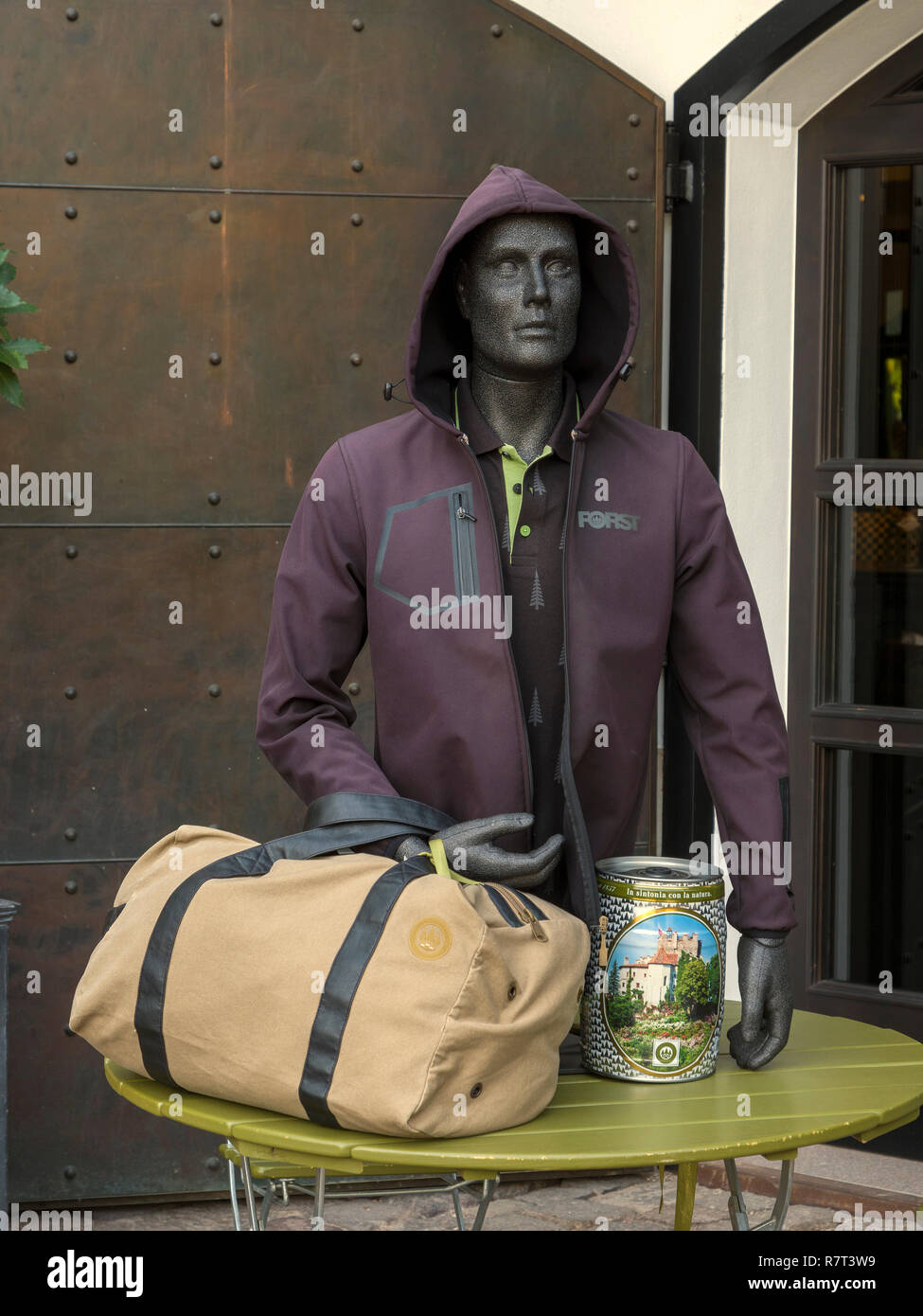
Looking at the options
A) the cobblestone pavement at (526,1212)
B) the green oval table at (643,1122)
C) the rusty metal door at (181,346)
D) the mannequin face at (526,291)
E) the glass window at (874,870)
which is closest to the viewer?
the green oval table at (643,1122)

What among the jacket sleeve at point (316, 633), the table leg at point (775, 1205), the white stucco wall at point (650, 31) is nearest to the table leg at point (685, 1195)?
the table leg at point (775, 1205)

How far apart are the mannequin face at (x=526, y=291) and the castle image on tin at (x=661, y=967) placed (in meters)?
0.84

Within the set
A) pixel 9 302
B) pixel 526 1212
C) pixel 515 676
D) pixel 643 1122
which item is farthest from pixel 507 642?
pixel 526 1212

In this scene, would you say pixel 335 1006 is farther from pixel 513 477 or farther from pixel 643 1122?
pixel 513 477

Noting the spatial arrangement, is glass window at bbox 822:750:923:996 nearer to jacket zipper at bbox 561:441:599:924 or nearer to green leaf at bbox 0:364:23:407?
jacket zipper at bbox 561:441:599:924

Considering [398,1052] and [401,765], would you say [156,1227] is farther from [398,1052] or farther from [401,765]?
[398,1052]

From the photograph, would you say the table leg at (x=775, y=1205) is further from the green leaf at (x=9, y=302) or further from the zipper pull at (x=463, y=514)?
the green leaf at (x=9, y=302)

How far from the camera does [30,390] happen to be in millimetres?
3520

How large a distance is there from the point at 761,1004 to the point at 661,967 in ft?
0.86

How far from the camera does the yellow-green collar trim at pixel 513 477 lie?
2250mm

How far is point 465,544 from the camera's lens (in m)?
2.20

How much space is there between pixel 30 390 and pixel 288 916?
6.85 ft

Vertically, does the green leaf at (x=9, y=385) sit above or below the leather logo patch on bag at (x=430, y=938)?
above

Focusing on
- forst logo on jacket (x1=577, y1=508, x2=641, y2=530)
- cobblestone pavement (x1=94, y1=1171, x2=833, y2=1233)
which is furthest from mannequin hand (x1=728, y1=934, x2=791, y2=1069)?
cobblestone pavement (x1=94, y1=1171, x2=833, y2=1233)
